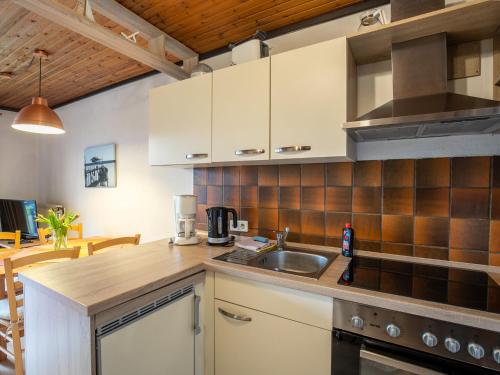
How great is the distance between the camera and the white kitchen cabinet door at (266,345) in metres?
0.94

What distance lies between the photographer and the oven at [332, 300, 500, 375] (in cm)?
72

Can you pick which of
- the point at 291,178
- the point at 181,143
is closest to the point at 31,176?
the point at 181,143

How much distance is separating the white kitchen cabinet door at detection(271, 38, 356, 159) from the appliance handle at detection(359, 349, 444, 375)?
0.78 meters

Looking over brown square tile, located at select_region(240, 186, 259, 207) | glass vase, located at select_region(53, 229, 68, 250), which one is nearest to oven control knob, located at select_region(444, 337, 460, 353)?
brown square tile, located at select_region(240, 186, 259, 207)

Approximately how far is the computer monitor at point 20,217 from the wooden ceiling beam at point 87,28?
241cm

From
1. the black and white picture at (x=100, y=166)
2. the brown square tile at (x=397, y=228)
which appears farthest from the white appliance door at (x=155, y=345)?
the black and white picture at (x=100, y=166)

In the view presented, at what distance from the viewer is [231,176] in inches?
72.2

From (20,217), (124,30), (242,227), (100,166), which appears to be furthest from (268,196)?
(20,217)

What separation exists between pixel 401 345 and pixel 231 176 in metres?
1.35

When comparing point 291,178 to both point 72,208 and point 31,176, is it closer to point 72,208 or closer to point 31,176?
point 72,208

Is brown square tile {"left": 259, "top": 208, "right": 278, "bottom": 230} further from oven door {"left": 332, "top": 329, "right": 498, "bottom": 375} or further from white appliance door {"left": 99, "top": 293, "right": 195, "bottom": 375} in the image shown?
oven door {"left": 332, "top": 329, "right": 498, "bottom": 375}

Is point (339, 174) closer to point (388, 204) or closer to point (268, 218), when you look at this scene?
point (388, 204)

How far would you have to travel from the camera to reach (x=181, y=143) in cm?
164

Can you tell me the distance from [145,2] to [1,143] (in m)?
3.36
